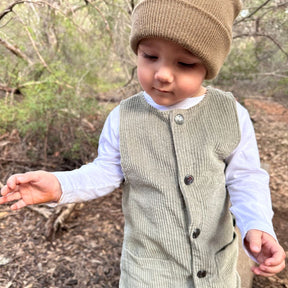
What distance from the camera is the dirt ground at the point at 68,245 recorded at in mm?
2279

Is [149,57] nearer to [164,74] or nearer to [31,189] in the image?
[164,74]

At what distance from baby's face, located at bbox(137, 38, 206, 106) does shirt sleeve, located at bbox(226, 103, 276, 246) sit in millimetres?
312

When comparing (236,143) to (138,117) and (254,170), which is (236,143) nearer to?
(254,170)

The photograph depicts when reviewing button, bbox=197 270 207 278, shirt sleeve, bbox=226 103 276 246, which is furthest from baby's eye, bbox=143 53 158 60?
button, bbox=197 270 207 278

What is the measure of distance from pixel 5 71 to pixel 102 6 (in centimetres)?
129

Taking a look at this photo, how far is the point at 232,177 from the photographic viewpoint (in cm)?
130

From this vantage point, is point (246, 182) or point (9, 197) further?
point (246, 182)

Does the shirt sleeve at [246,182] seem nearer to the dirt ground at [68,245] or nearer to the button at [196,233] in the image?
the button at [196,233]

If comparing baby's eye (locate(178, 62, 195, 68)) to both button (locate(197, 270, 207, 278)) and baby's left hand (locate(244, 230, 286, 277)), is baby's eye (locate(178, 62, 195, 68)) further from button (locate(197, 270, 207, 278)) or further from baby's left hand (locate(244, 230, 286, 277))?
button (locate(197, 270, 207, 278))

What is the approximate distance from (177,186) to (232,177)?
260mm

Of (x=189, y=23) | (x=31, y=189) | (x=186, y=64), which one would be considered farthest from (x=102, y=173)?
(x=189, y=23)

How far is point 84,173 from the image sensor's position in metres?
1.27

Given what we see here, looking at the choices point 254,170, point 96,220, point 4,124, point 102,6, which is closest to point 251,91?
point 102,6

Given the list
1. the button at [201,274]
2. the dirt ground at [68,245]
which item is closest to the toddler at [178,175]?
the button at [201,274]
